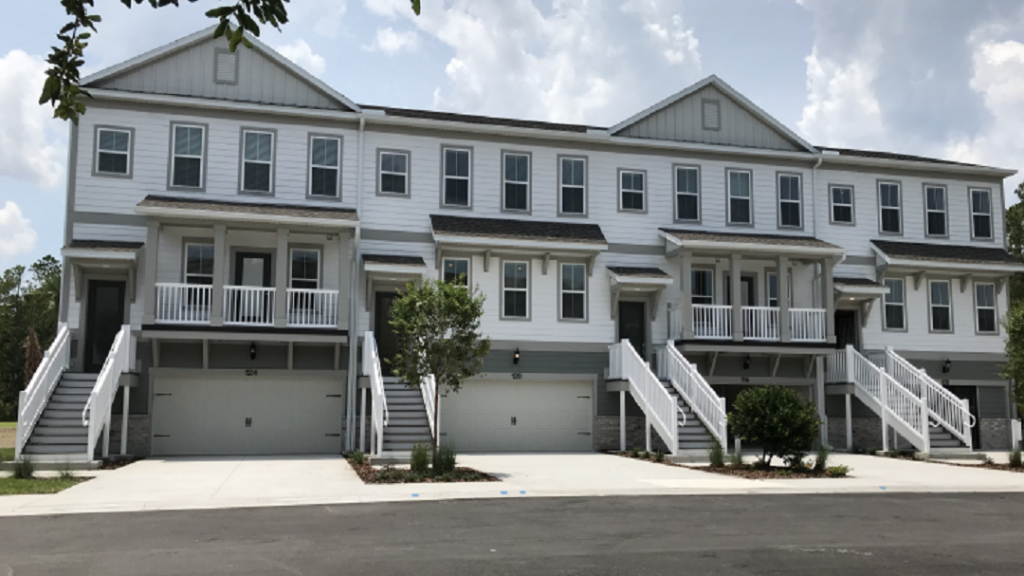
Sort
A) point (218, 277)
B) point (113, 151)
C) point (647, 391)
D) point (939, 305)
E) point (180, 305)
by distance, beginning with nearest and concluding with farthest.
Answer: point (218, 277) < point (180, 305) < point (113, 151) < point (647, 391) < point (939, 305)

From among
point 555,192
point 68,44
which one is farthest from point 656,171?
point 68,44

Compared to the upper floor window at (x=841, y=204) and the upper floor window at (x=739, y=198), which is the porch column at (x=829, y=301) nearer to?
the upper floor window at (x=739, y=198)

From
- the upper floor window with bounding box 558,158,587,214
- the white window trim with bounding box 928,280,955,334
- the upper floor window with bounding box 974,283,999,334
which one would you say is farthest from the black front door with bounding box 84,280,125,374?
the upper floor window with bounding box 974,283,999,334

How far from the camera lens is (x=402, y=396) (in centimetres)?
2170

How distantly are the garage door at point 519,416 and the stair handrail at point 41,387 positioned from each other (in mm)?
9011

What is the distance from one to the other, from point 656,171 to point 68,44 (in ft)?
72.6

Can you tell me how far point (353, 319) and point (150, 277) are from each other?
4.90 m

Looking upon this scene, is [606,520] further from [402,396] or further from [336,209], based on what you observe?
[336,209]

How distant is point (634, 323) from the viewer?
25.3 metres

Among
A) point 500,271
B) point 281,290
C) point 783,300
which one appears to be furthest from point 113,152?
point 783,300

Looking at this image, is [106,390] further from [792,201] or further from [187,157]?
[792,201]

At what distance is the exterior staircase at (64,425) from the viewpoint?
17984 mm

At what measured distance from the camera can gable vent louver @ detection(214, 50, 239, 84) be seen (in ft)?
74.9

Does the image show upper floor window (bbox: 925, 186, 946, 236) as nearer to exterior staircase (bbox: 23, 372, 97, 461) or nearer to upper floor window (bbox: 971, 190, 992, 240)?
upper floor window (bbox: 971, 190, 992, 240)
